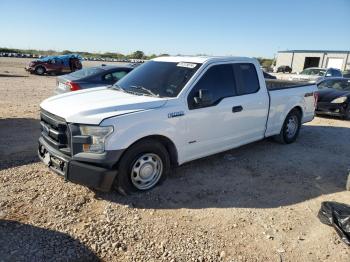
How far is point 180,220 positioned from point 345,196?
104 inches

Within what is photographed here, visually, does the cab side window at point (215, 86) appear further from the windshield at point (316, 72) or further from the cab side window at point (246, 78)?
the windshield at point (316, 72)

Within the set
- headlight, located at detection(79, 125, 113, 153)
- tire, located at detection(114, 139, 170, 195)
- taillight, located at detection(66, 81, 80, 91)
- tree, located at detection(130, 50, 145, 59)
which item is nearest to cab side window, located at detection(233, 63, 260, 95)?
tire, located at detection(114, 139, 170, 195)

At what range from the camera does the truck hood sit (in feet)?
13.3

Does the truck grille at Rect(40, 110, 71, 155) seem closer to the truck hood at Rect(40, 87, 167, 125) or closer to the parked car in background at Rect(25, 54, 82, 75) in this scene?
the truck hood at Rect(40, 87, 167, 125)

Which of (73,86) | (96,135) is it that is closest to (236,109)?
(96,135)

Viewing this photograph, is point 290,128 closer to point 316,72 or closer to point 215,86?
point 215,86

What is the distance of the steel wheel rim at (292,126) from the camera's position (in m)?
7.31

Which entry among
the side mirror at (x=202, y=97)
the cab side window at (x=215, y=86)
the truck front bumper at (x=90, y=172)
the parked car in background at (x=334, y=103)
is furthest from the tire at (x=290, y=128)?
the truck front bumper at (x=90, y=172)

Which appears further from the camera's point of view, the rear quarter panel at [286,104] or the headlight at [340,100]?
the headlight at [340,100]

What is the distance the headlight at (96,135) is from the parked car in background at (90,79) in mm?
5595

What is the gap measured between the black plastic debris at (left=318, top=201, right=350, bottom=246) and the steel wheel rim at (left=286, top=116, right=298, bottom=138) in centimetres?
322

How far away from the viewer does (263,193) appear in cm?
486

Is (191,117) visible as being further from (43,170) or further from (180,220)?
(43,170)

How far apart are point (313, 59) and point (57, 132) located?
200 ft
